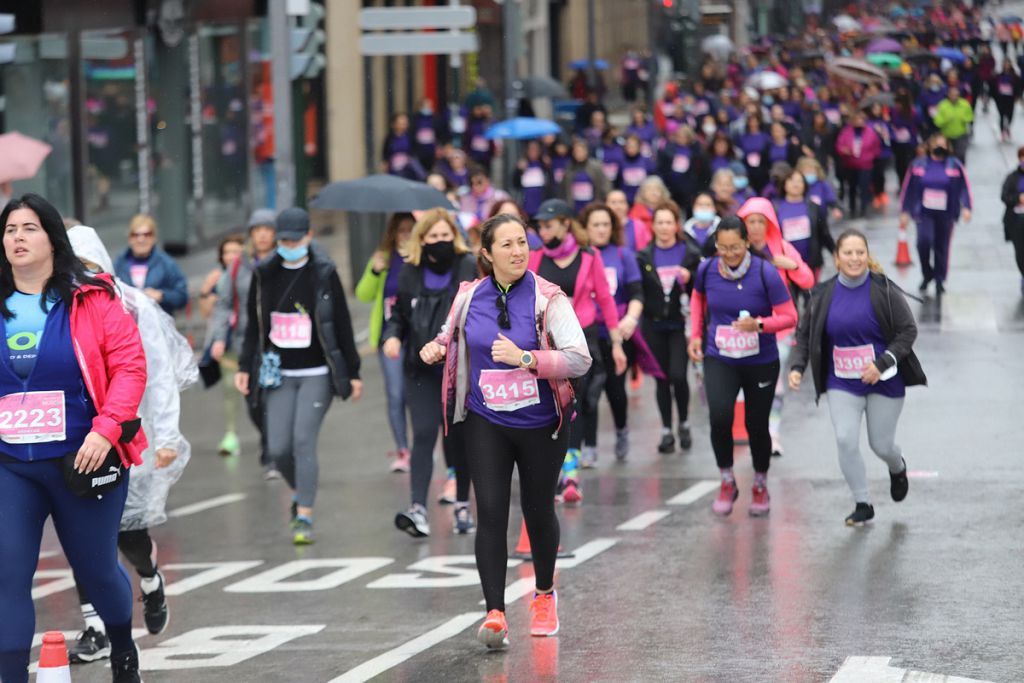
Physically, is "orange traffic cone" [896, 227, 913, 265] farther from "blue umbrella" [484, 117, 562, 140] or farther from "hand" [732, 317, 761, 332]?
"hand" [732, 317, 761, 332]

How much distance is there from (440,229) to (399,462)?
2.85 metres

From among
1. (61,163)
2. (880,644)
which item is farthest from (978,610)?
(61,163)

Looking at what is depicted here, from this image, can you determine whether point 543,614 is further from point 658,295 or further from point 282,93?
point 282,93

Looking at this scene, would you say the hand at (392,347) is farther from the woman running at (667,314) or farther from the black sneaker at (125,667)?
the black sneaker at (125,667)

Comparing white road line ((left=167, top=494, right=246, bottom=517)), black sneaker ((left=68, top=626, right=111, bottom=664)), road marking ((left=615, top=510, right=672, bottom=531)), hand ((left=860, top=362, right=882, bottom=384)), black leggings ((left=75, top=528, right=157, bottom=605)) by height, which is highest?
hand ((left=860, top=362, right=882, bottom=384))

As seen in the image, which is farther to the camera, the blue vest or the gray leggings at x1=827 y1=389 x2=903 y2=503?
the gray leggings at x1=827 y1=389 x2=903 y2=503

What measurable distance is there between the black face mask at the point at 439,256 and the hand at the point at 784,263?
7.23 feet

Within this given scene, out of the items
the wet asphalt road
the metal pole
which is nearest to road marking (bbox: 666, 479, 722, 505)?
the wet asphalt road

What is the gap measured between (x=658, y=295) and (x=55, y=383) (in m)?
7.12

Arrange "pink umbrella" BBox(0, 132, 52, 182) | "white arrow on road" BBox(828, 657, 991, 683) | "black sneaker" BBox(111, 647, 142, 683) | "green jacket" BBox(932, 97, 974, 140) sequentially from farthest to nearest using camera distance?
1. "green jacket" BBox(932, 97, 974, 140)
2. "pink umbrella" BBox(0, 132, 52, 182)
3. "white arrow on road" BBox(828, 657, 991, 683)
4. "black sneaker" BBox(111, 647, 142, 683)

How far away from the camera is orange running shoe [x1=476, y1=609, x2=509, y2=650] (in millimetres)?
7848

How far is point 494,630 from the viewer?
784 cm

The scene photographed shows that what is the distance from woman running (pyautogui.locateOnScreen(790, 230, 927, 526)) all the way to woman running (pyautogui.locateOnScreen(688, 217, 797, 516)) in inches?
12.4

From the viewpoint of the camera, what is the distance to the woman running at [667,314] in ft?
44.0
